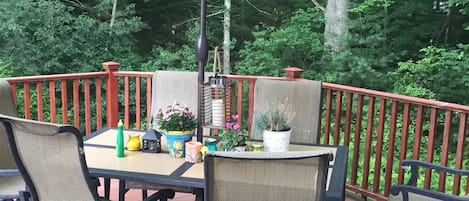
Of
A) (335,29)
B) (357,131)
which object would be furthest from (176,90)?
(335,29)

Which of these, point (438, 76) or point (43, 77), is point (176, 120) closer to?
point (43, 77)

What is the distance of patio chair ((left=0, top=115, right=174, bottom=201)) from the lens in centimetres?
180

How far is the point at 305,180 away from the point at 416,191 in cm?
88

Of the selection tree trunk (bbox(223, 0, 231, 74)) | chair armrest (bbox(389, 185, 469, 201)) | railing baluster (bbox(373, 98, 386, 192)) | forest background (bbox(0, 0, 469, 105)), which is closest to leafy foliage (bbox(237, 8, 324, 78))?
forest background (bbox(0, 0, 469, 105))

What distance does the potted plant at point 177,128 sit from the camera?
92.5 inches

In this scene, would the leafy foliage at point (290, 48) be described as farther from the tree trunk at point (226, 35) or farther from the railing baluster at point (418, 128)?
the railing baluster at point (418, 128)

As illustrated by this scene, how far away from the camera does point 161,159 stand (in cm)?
230

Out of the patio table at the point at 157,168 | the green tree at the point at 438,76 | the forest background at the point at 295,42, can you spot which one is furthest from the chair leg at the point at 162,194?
the green tree at the point at 438,76

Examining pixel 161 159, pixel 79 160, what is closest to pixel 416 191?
pixel 161 159

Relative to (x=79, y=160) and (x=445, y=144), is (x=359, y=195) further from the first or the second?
(x=79, y=160)

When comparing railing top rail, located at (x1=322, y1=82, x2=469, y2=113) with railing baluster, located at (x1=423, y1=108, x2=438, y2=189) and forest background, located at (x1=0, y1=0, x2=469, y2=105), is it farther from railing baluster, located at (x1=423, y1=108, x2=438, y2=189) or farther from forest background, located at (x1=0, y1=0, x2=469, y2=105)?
forest background, located at (x1=0, y1=0, x2=469, y2=105)

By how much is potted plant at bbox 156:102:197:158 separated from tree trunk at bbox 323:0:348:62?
252 inches

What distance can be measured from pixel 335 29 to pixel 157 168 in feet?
22.7

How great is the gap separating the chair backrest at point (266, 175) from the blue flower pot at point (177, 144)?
2.29 ft
